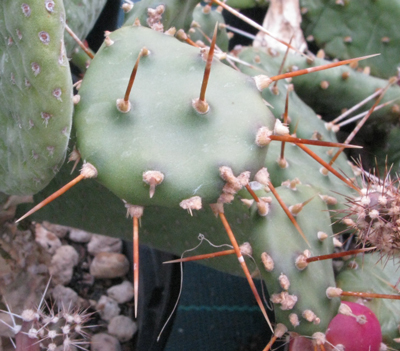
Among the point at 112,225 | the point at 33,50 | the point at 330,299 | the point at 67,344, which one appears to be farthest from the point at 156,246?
the point at 33,50

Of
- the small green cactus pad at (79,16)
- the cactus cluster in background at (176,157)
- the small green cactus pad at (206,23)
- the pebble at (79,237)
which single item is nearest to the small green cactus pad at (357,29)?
the small green cactus pad at (206,23)

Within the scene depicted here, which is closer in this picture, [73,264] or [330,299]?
[330,299]

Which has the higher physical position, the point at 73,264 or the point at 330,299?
the point at 330,299

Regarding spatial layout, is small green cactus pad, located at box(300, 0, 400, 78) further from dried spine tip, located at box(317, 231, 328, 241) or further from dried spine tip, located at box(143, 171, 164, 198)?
dried spine tip, located at box(143, 171, 164, 198)

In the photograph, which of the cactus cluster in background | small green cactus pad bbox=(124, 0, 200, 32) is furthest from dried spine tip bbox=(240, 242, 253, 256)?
small green cactus pad bbox=(124, 0, 200, 32)

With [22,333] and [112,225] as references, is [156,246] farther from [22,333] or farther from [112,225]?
[22,333]

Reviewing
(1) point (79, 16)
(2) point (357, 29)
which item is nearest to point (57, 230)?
(1) point (79, 16)
